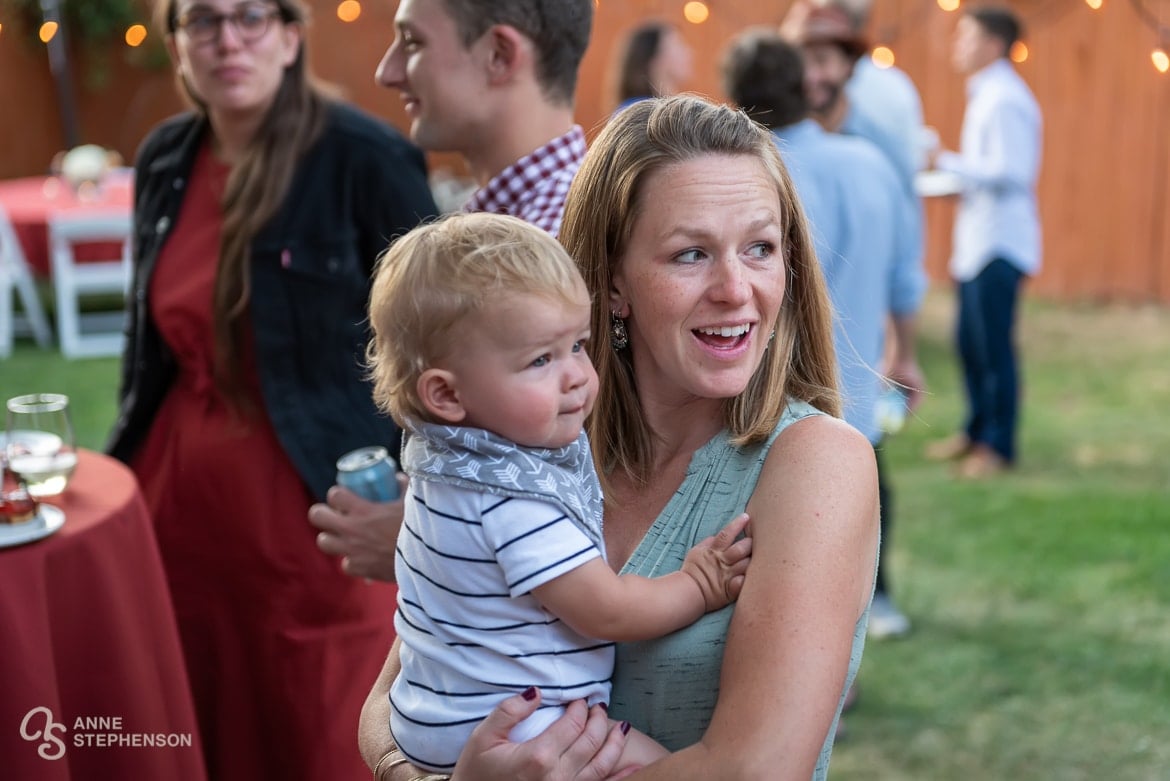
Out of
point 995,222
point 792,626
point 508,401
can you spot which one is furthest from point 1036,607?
point 508,401

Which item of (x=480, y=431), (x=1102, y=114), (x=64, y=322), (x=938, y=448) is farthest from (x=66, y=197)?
(x=480, y=431)

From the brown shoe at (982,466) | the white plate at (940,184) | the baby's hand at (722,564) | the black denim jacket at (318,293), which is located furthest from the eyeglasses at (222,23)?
the brown shoe at (982,466)

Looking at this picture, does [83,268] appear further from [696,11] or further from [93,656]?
[93,656]

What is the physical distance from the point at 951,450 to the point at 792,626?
17.8ft

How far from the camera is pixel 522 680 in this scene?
5.28ft

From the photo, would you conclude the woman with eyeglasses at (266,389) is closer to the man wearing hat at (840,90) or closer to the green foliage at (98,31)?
the man wearing hat at (840,90)

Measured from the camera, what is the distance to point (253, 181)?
298 centimetres

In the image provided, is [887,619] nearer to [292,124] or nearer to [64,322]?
[292,124]

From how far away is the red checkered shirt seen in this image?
2354mm

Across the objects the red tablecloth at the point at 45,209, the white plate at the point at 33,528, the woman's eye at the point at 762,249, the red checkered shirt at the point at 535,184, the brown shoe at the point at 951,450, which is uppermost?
the woman's eye at the point at 762,249

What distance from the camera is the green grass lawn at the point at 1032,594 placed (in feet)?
12.9

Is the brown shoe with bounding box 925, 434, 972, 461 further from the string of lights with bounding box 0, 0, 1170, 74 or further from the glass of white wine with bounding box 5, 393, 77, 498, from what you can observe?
the glass of white wine with bounding box 5, 393, 77, 498

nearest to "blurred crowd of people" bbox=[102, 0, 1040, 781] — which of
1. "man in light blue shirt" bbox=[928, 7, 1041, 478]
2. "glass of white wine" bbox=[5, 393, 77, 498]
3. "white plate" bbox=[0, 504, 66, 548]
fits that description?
"glass of white wine" bbox=[5, 393, 77, 498]

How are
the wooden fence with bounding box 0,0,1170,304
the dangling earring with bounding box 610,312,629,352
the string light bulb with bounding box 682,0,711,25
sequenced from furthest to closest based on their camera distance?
1. the string light bulb with bounding box 682,0,711,25
2. the wooden fence with bounding box 0,0,1170,304
3. the dangling earring with bounding box 610,312,629,352
